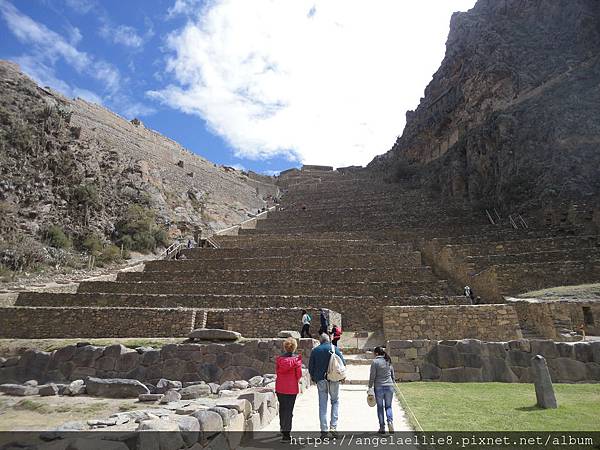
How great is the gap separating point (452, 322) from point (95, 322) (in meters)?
14.1

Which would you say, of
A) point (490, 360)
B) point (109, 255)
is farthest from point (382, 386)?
point (109, 255)

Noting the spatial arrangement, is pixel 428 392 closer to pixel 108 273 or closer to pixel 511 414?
pixel 511 414

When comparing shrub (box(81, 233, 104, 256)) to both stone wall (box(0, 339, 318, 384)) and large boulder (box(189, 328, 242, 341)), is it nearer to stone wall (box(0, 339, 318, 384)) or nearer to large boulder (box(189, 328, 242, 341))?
stone wall (box(0, 339, 318, 384))

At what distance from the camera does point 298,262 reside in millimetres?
24109

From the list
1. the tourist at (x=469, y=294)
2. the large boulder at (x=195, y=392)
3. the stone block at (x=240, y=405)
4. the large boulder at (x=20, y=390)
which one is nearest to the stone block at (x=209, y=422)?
the stone block at (x=240, y=405)

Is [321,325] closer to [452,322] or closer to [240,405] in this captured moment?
[452,322]

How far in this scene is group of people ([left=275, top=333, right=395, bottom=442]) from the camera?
555cm

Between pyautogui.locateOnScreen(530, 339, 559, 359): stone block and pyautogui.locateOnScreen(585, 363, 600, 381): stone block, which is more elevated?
pyautogui.locateOnScreen(530, 339, 559, 359): stone block

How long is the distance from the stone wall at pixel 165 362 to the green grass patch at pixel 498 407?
505 cm

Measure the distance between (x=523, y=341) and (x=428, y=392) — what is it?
268cm

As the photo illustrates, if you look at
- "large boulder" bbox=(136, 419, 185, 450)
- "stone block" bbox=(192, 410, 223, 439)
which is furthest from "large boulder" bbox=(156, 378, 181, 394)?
"large boulder" bbox=(136, 419, 185, 450)

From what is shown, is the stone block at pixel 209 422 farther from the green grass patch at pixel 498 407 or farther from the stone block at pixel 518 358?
the stone block at pixel 518 358

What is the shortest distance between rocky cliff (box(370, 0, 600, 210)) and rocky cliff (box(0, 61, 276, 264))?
22505mm

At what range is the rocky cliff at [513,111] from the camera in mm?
26312
